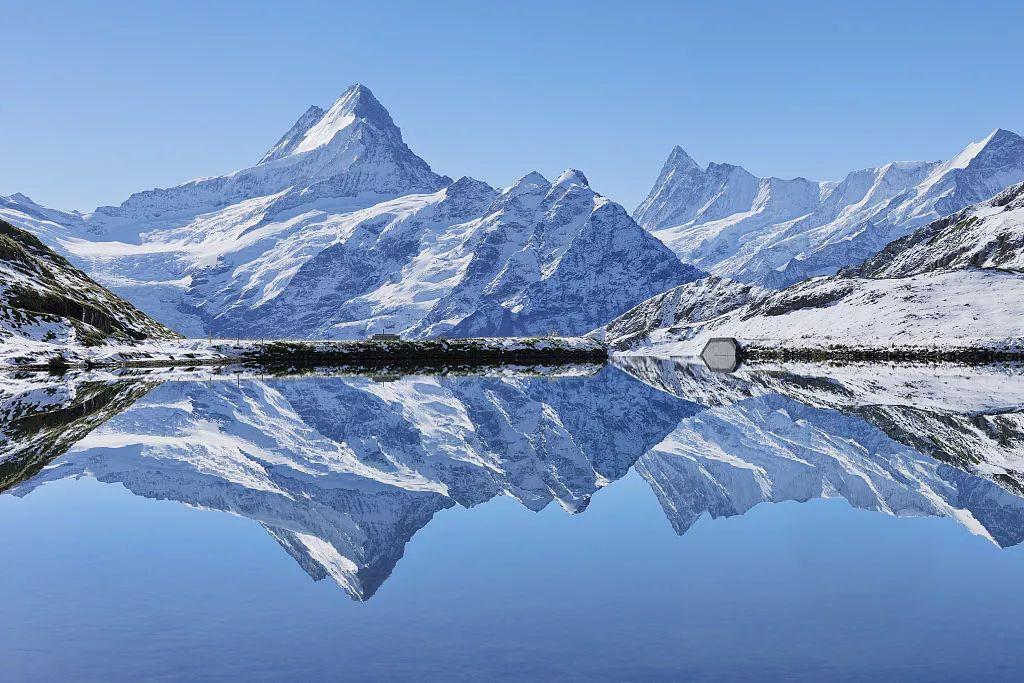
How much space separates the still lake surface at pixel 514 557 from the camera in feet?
49.6

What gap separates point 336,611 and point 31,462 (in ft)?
75.5

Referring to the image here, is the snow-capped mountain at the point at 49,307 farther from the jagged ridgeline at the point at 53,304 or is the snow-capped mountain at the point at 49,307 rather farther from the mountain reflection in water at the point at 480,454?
the mountain reflection in water at the point at 480,454

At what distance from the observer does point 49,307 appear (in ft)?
481

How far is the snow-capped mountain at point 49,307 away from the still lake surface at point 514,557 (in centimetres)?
9315

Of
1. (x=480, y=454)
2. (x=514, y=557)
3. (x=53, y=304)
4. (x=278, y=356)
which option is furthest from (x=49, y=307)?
(x=514, y=557)

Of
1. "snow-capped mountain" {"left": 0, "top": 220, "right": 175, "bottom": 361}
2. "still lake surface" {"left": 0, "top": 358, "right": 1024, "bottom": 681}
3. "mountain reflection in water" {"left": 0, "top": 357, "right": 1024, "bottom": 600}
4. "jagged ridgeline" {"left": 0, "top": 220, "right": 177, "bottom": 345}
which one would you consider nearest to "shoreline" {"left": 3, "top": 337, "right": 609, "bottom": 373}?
"snow-capped mountain" {"left": 0, "top": 220, "right": 175, "bottom": 361}

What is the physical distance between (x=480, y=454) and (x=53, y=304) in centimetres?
12646

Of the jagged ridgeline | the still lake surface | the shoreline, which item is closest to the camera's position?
the still lake surface

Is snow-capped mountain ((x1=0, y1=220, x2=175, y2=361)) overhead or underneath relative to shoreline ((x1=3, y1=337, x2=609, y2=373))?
overhead

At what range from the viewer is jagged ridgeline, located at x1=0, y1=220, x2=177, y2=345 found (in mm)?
135375

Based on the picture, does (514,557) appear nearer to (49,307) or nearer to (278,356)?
(49,307)

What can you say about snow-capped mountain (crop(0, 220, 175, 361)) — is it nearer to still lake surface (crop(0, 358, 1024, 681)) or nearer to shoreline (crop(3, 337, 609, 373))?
shoreline (crop(3, 337, 609, 373))

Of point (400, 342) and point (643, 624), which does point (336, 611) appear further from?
point (400, 342)

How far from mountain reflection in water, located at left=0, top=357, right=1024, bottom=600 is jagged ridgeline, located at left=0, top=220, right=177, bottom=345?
60.8m
